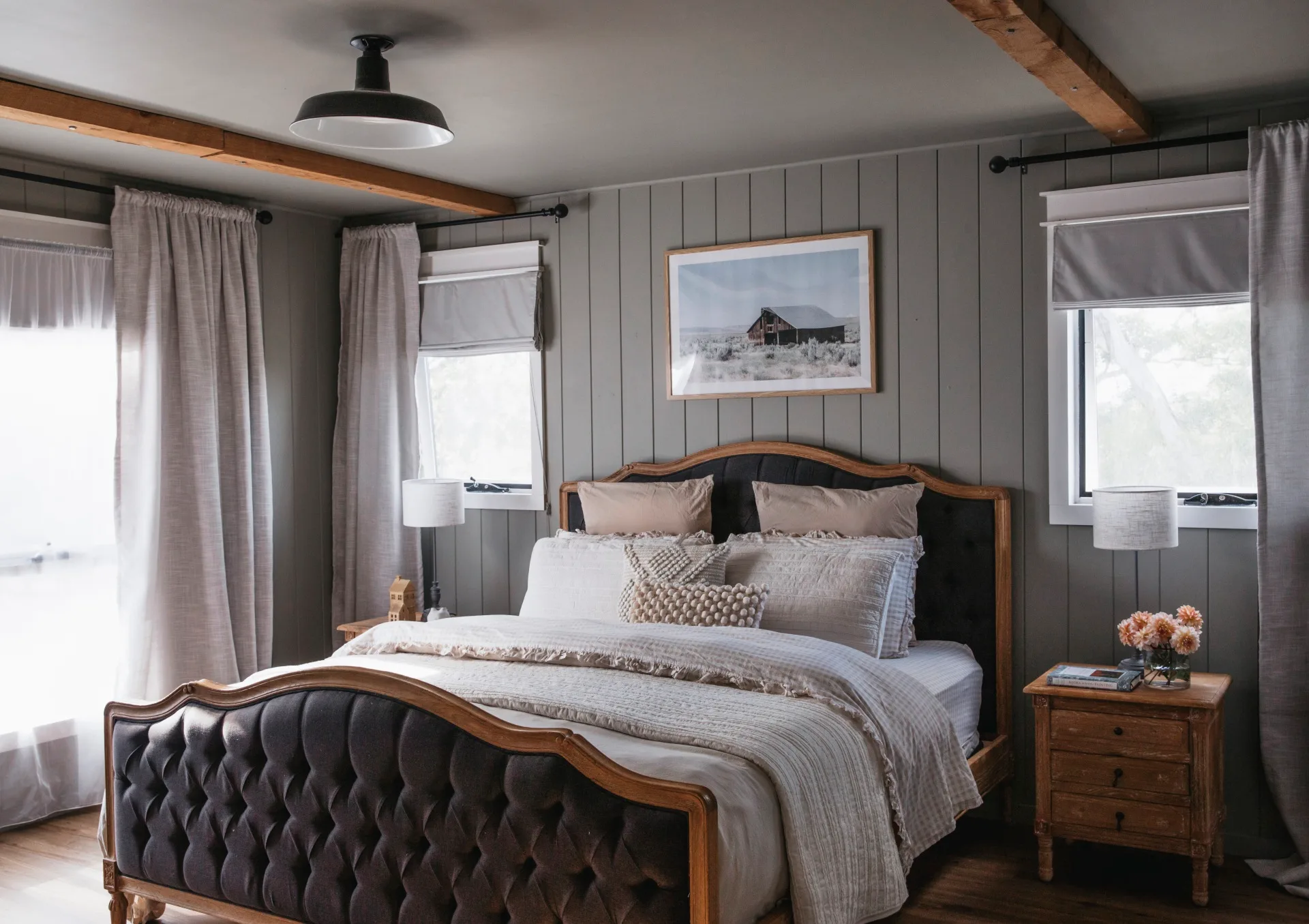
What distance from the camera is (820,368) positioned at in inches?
181

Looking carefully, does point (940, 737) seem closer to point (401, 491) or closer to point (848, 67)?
point (848, 67)

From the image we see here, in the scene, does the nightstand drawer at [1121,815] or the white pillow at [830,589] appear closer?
the nightstand drawer at [1121,815]

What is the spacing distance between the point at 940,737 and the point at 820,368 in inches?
66.0

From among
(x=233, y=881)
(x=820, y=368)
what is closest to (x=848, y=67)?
(x=820, y=368)

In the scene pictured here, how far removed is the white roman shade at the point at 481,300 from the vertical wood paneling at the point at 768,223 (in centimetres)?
105

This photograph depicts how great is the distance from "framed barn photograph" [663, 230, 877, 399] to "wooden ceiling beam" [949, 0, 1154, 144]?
3.44 feet

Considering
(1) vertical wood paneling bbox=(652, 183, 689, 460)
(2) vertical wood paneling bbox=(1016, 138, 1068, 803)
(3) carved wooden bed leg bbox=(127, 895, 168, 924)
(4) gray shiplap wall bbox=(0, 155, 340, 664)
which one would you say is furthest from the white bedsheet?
(4) gray shiplap wall bbox=(0, 155, 340, 664)

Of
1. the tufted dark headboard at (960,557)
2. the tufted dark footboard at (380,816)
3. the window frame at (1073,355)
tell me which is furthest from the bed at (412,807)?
the window frame at (1073,355)

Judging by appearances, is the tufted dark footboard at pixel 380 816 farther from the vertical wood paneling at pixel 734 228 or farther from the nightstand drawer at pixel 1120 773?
the vertical wood paneling at pixel 734 228

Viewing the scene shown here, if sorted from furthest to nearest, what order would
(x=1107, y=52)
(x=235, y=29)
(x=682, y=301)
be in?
(x=682, y=301) < (x=1107, y=52) < (x=235, y=29)

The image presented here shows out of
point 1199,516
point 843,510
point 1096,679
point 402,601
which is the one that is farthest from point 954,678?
point 402,601

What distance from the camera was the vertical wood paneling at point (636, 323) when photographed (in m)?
4.97

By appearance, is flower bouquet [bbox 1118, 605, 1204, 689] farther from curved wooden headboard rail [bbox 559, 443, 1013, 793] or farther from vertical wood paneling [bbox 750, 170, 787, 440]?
vertical wood paneling [bbox 750, 170, 787, 440]

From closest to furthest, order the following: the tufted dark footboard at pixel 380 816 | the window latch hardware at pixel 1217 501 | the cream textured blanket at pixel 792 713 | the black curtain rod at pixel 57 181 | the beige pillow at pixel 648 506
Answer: the tufted dark footboard at pixel 380 816 < the cream textured blanket at pixel 792 713 < the window latch hardware at pixel 1217 501 < the black curtain rod at pixel 57 181 < the beige pillow at pixel 648 506
